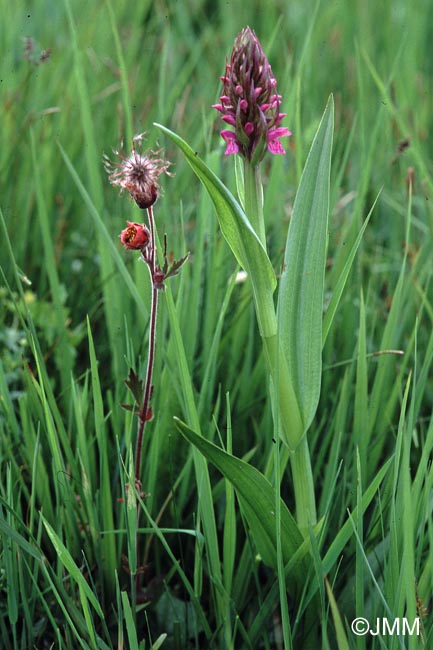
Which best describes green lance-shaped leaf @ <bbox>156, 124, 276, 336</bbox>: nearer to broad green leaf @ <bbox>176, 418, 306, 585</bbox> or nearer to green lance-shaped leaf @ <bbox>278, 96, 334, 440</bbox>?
green lance-shaped leaf @ <bbox>278, 96, 334, 440</bbox>

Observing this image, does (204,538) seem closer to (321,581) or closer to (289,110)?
(321,581)

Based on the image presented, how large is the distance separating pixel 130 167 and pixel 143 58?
1.56 m

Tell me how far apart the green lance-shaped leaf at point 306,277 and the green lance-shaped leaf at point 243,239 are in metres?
0.02

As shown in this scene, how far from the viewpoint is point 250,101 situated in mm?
858

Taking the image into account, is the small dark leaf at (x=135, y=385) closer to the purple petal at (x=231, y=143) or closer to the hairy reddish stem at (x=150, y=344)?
the hairy reddish stem at (x=150, y=344)

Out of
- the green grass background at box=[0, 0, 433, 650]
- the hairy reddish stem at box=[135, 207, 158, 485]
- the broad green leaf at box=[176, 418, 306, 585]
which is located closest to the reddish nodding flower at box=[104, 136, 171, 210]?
the hairy reddish stem at box=[135, 207, 158, 485]

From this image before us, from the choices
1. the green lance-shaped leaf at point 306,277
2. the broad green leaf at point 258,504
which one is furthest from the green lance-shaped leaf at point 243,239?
the broad green leaf at point 258,504

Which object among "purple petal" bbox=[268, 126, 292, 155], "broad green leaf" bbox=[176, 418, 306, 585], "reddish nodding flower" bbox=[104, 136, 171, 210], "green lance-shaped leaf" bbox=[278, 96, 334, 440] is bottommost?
"broad green leaf" bbox=[176, 418, 306, 585]

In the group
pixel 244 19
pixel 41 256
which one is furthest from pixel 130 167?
pixel 244 19

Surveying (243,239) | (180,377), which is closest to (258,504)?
(180,377)

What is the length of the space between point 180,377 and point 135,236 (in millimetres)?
236

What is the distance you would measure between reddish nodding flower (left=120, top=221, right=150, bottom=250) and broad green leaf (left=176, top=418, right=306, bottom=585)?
227 millimetres

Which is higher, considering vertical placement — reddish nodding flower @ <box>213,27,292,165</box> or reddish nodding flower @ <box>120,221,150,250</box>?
reddish nodding flower @ <box>213,27,292,165</box>

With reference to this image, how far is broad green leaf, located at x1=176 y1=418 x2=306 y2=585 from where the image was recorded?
89 cm
